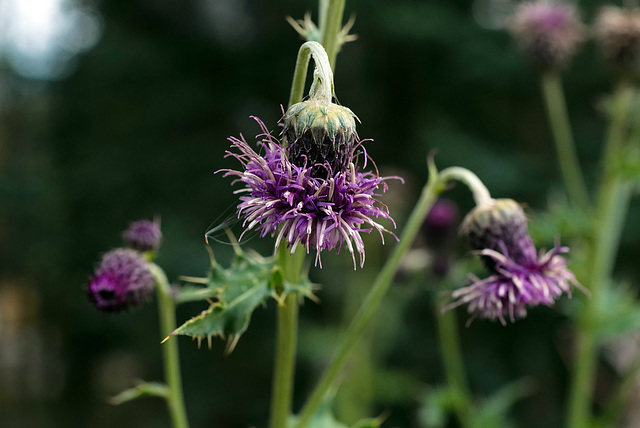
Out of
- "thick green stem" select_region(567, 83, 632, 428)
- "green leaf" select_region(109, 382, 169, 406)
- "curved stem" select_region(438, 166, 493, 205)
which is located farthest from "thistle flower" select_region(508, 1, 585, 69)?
"green leaf" select_region(109, 382, 169, 406)

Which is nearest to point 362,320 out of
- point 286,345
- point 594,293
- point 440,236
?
point 286,345

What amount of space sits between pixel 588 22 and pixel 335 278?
4.68 m

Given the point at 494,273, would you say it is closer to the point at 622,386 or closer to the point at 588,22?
the point at 622,386

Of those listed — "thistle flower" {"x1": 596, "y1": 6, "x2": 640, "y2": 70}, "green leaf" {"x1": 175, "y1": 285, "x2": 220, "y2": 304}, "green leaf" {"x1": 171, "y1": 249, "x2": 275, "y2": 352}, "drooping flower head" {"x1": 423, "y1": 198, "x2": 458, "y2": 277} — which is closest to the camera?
"green leaf" {"x1": 171, "y1": 249, "x2": 275, "y2": 352}

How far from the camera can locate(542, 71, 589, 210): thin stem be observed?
348 cm

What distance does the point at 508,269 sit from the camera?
1683 mm

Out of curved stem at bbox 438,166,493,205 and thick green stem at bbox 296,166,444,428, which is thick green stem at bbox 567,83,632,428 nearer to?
curved stem at bbox 438,166,493,205

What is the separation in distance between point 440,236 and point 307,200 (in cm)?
197

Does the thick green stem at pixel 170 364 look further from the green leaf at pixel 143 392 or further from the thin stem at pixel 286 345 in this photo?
the thin stem at pixel 286 345

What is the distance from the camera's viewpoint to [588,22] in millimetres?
7352

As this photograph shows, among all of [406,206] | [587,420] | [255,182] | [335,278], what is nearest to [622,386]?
[587,420]

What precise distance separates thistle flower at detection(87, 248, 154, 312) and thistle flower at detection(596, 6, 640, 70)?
2898 mm

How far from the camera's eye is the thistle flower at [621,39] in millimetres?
3268

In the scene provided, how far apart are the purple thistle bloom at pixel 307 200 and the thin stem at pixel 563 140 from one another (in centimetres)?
246
